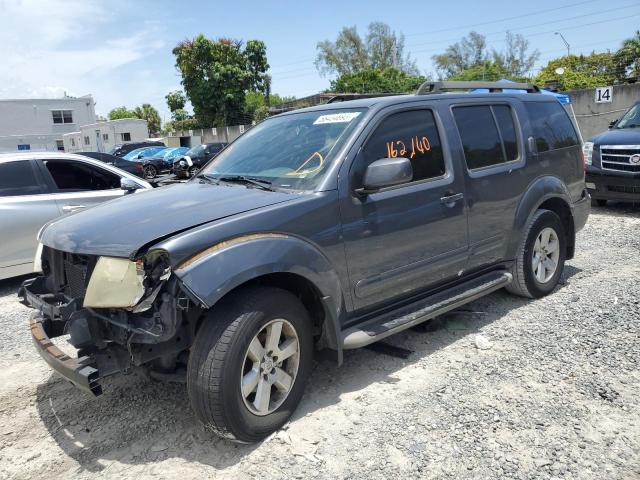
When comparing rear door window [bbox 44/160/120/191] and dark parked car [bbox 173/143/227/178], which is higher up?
dark parked car [bbox 173/143/227/178]

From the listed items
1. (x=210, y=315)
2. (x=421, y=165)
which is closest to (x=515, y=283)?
(x=421, y=165)

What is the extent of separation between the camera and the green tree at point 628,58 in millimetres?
32281

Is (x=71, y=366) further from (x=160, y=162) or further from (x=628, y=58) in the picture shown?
(x=628, y=58)

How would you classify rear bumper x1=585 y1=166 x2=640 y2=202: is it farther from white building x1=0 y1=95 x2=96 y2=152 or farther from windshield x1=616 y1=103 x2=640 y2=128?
white building x1=0 y1=95 x2=96 y2=152

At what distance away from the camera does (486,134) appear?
4527mm

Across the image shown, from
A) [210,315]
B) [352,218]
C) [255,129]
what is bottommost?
[210,315]

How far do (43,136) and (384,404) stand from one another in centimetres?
6166

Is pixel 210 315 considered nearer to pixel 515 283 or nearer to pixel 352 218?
pixel 352 218

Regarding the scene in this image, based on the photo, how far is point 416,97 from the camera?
4.11m

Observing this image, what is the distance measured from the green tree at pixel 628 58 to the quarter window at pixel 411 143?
32.8 m

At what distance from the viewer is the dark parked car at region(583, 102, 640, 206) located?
29.3 ft

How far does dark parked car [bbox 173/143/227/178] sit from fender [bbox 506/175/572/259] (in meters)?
18.9

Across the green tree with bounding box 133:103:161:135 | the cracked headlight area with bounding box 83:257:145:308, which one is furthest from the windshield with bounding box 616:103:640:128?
the green tree with bounding box 133:103:161:135

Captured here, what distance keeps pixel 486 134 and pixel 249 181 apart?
7.06ft
